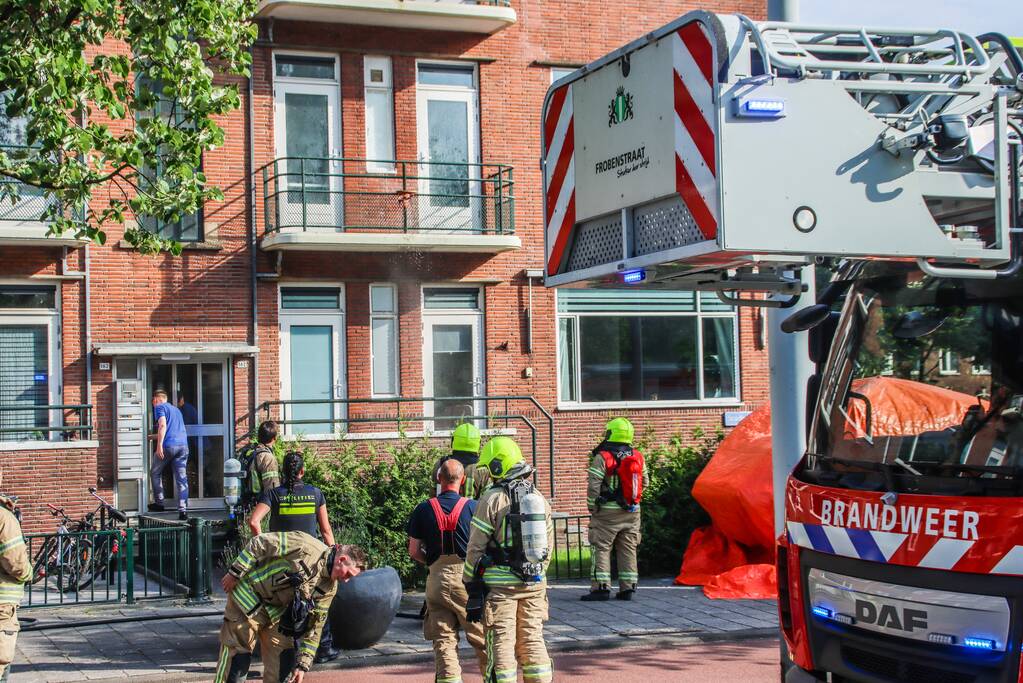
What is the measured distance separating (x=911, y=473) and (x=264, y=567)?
13.3 ft

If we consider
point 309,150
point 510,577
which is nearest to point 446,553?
point 510,577

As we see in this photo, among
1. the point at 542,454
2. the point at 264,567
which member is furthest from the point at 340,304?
the point at 264,567

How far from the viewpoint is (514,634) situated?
7441 millimetres

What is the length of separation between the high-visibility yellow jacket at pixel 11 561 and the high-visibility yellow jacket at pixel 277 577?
4.81ft

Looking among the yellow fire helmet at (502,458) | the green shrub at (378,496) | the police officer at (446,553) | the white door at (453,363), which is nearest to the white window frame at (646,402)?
the white door at (453,363)

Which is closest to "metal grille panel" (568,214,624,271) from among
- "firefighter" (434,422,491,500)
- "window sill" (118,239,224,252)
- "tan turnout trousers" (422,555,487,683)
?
"tan turnout trousers" (422,555,487,683)

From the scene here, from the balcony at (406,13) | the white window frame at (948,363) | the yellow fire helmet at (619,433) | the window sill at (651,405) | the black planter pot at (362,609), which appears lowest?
the black planter pot at (362,609)

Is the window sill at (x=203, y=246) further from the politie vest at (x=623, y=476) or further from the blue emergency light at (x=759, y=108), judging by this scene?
the blue emergency light at (x=759, y=108)

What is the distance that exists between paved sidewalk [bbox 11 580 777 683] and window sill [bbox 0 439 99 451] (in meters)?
4.25

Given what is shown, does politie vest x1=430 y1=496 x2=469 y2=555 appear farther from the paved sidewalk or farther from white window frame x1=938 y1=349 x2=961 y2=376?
white window frame x1=938 y1=349 x2=961 y2=376

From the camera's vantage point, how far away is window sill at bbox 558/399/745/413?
19720mm

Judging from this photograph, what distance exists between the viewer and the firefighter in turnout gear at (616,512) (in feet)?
42.2

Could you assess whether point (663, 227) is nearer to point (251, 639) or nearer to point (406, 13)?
point (251, 639)

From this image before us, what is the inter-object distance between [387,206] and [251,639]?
11.8 m
